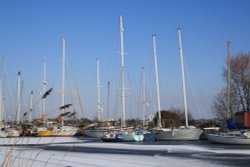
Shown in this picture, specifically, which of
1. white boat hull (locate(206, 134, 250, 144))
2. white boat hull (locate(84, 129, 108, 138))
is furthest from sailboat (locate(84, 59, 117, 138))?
white boat hull (locate(206, 134, 250, 144))

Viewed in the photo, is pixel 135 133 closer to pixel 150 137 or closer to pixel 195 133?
pixel 150 137

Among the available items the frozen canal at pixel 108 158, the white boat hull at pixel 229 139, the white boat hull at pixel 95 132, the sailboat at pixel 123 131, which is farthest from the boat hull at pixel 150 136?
the frozen canal at pixel 108 158

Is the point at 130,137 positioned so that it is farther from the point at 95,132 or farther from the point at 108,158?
the point at 108,158

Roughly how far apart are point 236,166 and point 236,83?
1711 inches

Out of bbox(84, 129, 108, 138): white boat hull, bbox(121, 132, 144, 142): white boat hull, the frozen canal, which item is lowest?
the frozen canal

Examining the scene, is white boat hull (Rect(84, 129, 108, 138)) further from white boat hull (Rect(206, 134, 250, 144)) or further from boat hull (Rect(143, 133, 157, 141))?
white boat hull (Rect(206, 134, 250, 144))

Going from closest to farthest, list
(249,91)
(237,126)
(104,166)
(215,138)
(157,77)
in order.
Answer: (104,166), (215,138), (237,126), (157,77), (249,91)

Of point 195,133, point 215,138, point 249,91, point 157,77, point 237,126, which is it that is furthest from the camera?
point 249,91

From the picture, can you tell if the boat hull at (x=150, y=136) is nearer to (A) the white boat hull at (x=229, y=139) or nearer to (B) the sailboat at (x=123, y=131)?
(B) the sailboat at (x=123, y=131)

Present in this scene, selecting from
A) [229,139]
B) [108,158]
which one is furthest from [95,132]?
[108,158]

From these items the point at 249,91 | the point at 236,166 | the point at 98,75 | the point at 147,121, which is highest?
the point at 98,75

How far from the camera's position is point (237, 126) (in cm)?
4256

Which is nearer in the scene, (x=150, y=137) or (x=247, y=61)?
(x=150, y=137)

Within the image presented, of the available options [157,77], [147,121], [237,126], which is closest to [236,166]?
[237,126]
